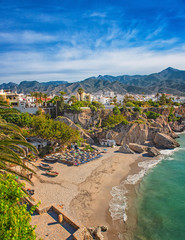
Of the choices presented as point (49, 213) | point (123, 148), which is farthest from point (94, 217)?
point (123, 148)

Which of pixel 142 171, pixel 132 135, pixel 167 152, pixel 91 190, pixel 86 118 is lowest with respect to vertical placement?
pixel 167 152

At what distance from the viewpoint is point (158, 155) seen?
1255 inches

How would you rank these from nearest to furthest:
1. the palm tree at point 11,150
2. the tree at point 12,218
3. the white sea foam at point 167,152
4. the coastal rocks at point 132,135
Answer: the tree at point 12,218 → the palm tree at point 11,150 → the white sea foam at point 167,152 → the coastal rocks at point 132,135

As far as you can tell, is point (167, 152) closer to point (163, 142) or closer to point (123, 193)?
point (163, 142)

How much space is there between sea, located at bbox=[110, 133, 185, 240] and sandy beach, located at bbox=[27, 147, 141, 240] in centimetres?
92

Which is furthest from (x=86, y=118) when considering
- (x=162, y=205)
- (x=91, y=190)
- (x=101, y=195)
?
(x=162, y=205)

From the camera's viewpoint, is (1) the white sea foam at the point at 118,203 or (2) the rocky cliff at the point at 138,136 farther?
(2) the rocky cliff at the point at 138,136

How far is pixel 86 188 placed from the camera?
62.1 ft

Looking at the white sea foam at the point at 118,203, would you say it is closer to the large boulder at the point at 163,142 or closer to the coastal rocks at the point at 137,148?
the coastal rocks at the point at 137,148

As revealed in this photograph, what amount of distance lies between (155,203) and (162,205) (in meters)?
0.68

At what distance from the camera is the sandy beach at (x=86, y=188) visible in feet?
47.6

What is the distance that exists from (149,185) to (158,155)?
12375 mm

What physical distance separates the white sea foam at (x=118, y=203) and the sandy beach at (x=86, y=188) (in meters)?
0.43

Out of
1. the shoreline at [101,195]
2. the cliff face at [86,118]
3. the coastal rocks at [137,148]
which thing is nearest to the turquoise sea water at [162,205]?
the shoreline at [101,195]
